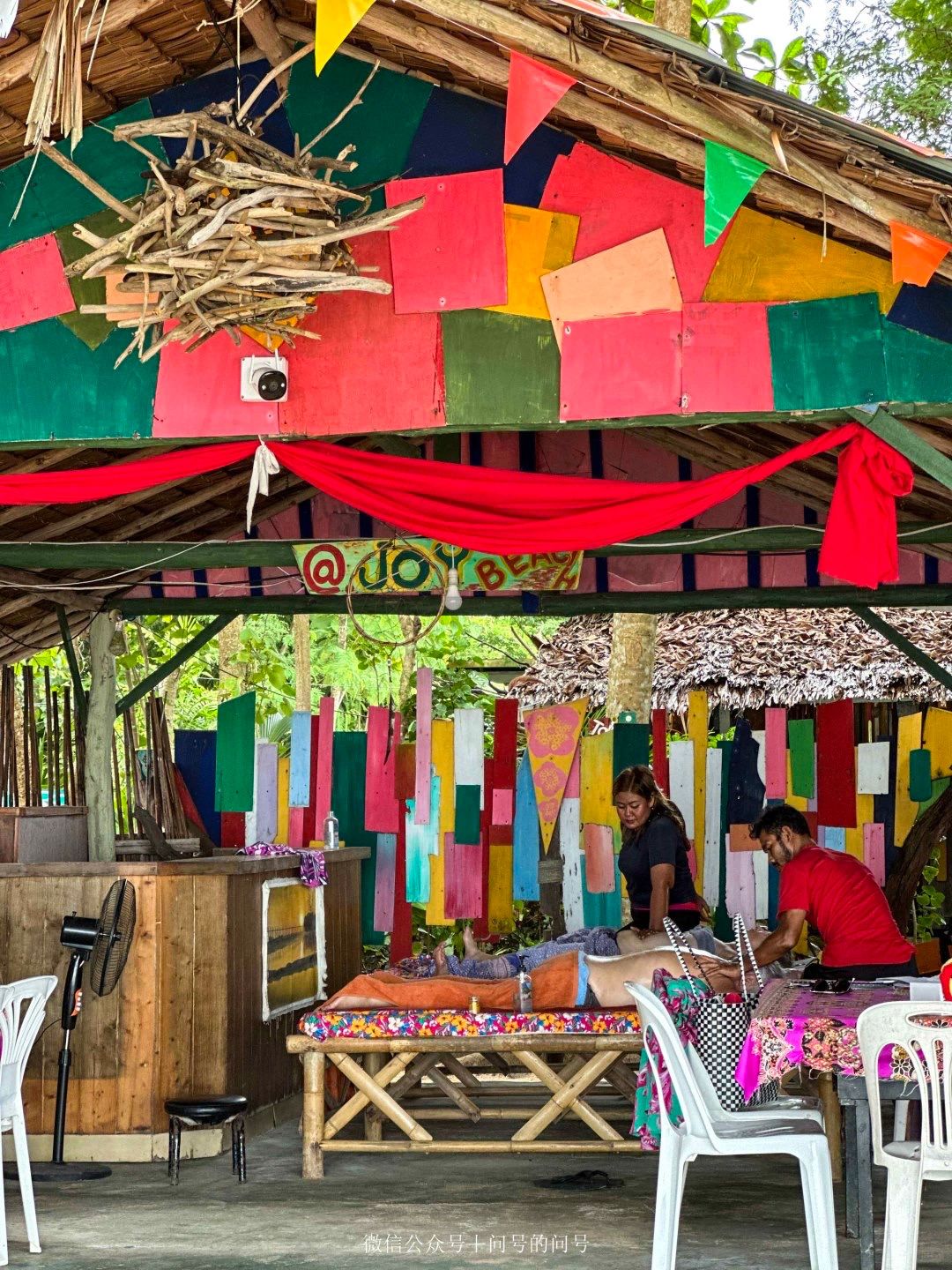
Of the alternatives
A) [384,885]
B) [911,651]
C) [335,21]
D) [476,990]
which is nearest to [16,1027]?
[476,990]

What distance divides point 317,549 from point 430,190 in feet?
9.46

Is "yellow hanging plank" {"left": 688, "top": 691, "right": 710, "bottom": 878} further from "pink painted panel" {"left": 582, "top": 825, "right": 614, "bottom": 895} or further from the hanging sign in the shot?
the hanging sign

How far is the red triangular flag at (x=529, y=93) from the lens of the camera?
4.07 m

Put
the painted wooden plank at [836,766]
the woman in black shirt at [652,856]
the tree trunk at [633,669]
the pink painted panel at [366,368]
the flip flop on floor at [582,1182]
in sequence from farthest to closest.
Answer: the tree trunk at [633,669] < the painted wooden plank at [836,766] < the woman in black shirt at [652,856] < the flip flop on floor at [582,1182] < the pink painted panel at [366,368]

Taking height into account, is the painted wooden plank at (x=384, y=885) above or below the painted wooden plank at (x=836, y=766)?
below

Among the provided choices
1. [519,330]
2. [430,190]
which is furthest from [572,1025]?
[430,190]

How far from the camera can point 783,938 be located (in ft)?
18.3

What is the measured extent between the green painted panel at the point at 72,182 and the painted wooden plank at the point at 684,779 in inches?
187

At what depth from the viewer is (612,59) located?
4.09 m

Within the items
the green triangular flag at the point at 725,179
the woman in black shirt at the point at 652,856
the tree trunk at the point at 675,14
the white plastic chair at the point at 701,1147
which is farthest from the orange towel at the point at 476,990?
the tree trunk at the point at 675,14

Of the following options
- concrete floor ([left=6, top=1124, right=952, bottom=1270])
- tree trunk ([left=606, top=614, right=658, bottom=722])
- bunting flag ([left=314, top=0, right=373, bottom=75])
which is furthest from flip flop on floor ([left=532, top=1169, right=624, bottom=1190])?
tree trunk ([left=606, top=614, right=658, bottom=722])

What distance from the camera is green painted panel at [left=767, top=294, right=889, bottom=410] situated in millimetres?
4633

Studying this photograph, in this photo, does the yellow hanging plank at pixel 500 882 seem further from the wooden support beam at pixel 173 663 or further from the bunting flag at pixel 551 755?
the wooden support beam at pixel 173 663

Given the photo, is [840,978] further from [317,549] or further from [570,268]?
[317,549]
